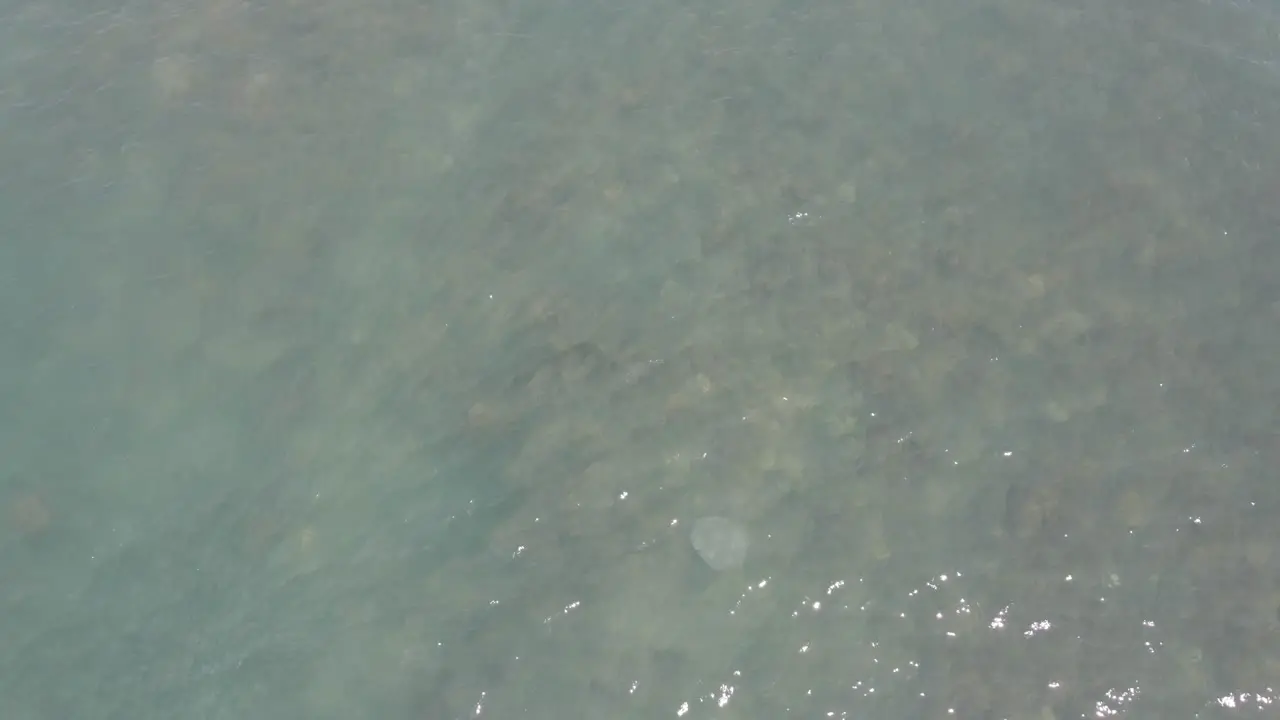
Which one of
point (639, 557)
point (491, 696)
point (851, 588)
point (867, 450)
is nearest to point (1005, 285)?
point (867, 450)

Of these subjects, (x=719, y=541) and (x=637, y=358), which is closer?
(x=719, y=541)

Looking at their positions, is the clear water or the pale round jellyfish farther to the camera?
the pale round jellyfish

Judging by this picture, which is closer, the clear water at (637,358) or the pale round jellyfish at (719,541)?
the clear water at (637,358)

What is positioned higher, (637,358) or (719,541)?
(637,358)
